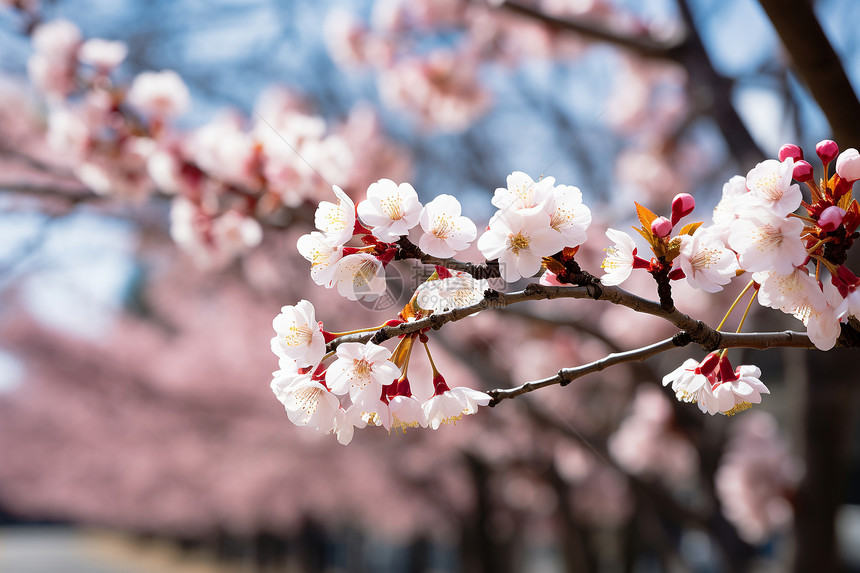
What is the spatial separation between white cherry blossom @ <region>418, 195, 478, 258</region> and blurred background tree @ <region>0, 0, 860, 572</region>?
0.71 ft

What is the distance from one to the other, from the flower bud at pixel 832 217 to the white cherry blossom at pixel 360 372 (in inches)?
20.0

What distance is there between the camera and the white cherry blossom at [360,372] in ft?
2.46

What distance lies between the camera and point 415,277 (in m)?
1.31

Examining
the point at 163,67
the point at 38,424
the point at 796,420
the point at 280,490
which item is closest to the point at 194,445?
the point at 280,490

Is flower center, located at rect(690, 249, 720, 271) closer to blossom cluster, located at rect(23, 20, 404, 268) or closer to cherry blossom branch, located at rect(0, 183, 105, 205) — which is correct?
blossom cluster, located at rect(23, 20, 404, 268)

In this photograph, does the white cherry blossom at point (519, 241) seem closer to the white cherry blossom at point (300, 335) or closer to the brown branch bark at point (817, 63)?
the white cherry blossom at point (300, 335)

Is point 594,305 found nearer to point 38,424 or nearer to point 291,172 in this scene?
point 291,172

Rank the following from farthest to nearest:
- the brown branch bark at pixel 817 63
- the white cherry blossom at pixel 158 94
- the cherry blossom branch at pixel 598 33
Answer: the white cherry blossom at pixel 158 94 → the cherry blossom branch at pixel 598 33 → the brown branch bark at pixel 817 63

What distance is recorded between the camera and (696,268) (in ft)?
2.50

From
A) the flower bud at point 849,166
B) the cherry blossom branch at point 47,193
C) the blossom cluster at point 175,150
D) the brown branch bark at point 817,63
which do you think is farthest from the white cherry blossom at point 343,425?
the cherry blossom branch at point 47,193

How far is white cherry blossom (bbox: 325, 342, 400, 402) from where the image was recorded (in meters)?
0.75

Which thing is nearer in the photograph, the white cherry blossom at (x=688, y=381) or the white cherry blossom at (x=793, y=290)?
the white cherry blossom at (x=793, y=290)

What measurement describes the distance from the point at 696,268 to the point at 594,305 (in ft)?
15.4

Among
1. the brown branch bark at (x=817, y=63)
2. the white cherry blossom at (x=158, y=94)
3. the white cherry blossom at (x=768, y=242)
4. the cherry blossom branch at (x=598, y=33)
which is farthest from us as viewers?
the white cherry blossom at (x=158, y=94)
